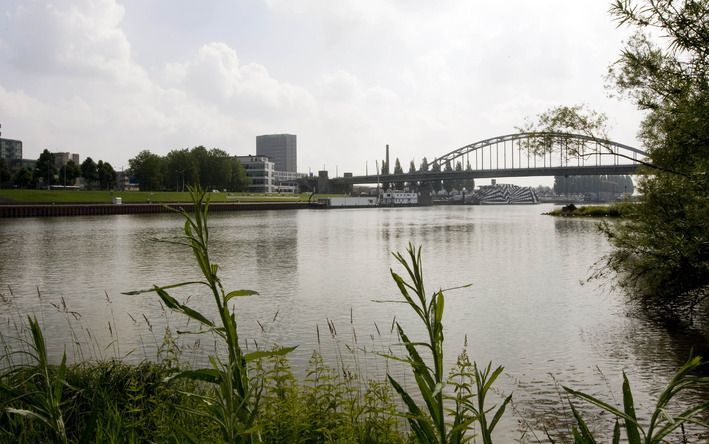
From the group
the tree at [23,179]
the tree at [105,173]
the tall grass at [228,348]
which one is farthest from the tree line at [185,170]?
the tall grass at [228,348]

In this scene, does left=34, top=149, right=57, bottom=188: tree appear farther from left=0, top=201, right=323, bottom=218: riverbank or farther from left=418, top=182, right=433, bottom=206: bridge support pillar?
left=418, top=182, right=433, bottom=206: bridge support pillar

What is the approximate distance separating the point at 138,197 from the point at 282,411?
10376 cm

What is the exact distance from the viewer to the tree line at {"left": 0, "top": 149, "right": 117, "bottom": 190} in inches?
4296

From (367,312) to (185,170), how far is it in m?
119

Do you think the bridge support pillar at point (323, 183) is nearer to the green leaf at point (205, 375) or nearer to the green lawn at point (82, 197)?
the green lawn at point (82, 197)

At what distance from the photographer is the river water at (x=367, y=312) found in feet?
32.7

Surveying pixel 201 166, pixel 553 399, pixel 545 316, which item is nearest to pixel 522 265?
pixel 545 316

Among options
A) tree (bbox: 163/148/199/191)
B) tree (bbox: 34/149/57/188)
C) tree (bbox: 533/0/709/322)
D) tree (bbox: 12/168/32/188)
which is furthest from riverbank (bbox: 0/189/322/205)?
tree (bbox: 533/0/709/322)

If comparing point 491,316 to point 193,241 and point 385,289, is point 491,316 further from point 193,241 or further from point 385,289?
point 193,241

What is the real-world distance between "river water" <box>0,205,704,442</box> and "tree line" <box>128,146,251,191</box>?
92.4 metres

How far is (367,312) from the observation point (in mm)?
15273

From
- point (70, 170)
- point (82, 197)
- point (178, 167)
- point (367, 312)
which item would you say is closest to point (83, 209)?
A: point (82, 197)

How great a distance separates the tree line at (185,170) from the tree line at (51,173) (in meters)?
6.94

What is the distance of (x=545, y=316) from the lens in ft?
49.3
